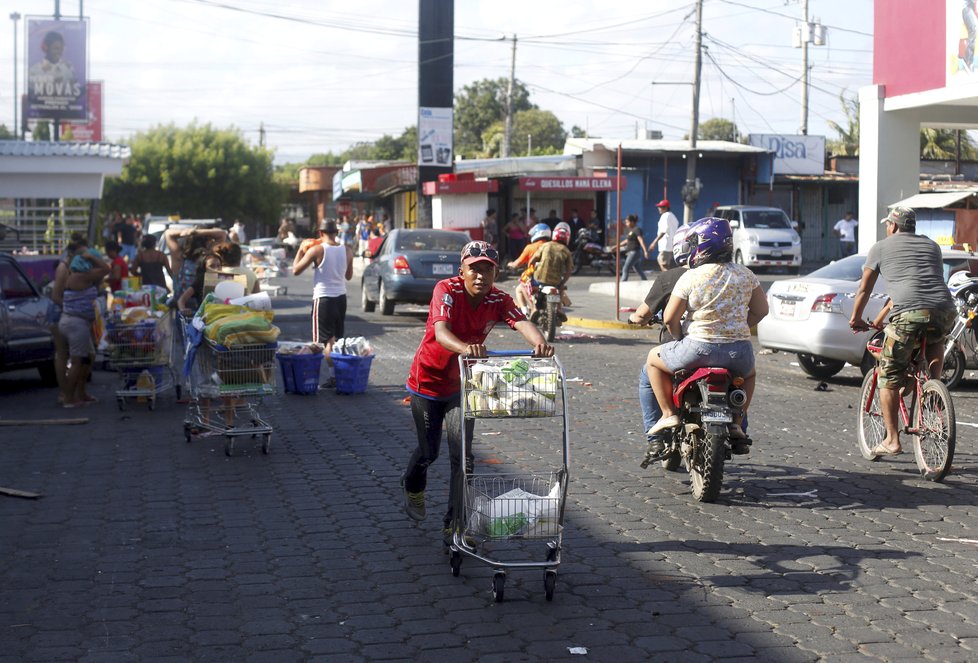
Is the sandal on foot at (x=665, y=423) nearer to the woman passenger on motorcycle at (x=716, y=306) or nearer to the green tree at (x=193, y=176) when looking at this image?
the woman passenger on motorcycle at (x=716, y=306)

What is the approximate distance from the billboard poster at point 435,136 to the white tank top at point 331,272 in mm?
24360

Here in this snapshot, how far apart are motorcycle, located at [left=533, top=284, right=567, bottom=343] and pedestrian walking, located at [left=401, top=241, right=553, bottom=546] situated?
11257 mm

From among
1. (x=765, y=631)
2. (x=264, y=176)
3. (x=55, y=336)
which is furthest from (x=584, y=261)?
→ (x=264, y=176)

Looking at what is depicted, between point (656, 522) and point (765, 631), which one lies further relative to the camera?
point (656, 522)

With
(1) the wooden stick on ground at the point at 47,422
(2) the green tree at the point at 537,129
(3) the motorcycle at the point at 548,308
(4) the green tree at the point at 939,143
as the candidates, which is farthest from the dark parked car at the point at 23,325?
(2) the green tree at the point at 537,129

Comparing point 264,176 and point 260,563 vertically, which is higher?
point 264,176

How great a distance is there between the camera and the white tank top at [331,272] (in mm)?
13688

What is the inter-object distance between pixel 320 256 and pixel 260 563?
24.2 ft

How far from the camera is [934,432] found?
28.4ft

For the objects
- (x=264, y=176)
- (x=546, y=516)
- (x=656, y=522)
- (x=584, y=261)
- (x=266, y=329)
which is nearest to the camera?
(x=546, y=516)

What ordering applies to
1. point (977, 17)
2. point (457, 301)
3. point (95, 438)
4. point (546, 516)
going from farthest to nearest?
1. point (977, 17)
2. point (95, 438)
3. point (457, 301)
4. point (546, 516)

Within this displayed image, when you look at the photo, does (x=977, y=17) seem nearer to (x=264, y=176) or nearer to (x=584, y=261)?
(x=584, y=261)

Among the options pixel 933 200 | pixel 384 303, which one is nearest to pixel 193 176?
pixel 384 303

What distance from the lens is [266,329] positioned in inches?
392
